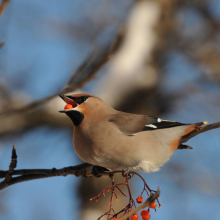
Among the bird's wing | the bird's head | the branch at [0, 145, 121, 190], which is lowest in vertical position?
the branch at [0, 145, 121, 190]

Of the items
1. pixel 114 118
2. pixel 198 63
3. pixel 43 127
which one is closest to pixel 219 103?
pixel 198 63

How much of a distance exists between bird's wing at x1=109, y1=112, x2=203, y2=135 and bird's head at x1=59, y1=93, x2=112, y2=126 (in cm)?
19

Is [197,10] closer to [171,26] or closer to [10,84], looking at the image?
[171,26]

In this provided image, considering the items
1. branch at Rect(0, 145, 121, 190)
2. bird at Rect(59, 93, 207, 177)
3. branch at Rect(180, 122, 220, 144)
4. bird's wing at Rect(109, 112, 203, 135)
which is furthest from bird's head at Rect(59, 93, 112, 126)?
branch at Rect(180, 122, 220, 144)

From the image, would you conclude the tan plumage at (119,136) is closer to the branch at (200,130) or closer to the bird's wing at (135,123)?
the bird's wing at (135,123)

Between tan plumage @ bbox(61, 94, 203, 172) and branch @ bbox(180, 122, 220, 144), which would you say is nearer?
branch @ bbox(180, 122, 220, 144)

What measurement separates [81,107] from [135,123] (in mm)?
596

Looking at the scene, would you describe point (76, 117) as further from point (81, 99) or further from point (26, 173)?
point (26, 173)

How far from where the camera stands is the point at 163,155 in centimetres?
329

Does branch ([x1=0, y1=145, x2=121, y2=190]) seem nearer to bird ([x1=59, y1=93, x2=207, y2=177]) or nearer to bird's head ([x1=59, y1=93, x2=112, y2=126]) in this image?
bird ([x1=59, y1=93, x2=207, y2=177])

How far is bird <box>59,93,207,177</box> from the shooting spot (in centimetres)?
299

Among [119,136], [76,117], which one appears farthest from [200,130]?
[76,117]

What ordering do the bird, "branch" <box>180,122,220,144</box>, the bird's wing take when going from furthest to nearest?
1. the bird's wing
2. the bird
3. "branch" <box>180,122,220,144</box>

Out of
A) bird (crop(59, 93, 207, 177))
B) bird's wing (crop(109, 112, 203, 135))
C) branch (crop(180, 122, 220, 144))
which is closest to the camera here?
branch (crop(180, 122, 220, 144))
